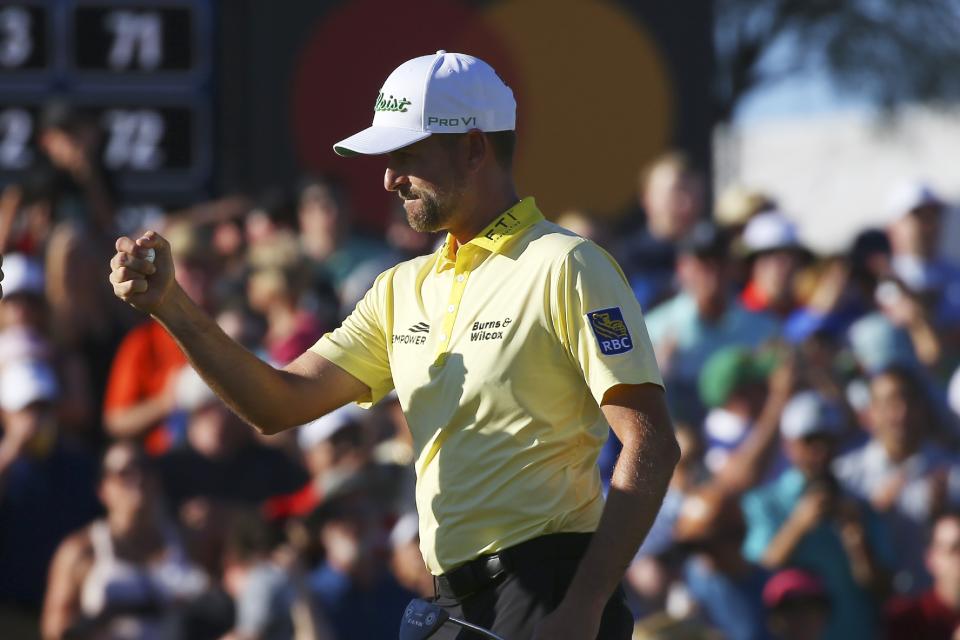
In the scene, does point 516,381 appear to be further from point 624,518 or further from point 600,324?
point 624,518

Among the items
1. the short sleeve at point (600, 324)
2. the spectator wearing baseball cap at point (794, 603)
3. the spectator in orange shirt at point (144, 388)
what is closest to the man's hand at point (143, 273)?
the short sleeve at point (600, 324)

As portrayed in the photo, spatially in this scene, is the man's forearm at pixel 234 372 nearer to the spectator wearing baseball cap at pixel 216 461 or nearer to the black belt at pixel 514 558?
the black belt at pixel 514 558

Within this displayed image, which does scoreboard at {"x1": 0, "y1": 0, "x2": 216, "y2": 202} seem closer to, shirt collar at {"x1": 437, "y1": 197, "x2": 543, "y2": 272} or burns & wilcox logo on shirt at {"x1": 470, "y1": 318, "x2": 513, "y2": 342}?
shirt collar at {"x1": 437, "y1": 197, "x2": 543, "y2": 272}

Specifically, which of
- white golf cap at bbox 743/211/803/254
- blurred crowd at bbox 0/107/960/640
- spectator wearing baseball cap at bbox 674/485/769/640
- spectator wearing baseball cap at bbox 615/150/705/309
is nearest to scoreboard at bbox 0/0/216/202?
blurred crowd at bbox 0/107/960/640

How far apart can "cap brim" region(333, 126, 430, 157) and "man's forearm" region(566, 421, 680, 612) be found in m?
0.90

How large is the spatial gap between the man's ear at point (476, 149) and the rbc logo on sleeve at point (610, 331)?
543 millimetres

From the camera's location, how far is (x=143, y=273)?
4301mm

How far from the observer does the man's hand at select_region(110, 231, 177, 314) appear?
4273 millimetres

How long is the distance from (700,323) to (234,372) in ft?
15.2

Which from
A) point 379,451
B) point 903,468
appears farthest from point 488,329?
point 903,468

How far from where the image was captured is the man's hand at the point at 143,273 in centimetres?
427

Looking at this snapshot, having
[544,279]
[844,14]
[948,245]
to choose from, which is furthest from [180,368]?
[844,14]

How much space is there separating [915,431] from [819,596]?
112 centimetres

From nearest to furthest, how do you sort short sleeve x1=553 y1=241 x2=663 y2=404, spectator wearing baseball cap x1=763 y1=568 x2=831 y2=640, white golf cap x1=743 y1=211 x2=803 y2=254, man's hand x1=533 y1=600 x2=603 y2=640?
man's hand x1=533 y1=600 x2=603 y2=640 → short sleeve x1=553 y1=241 x2=663 y2=404 → spectator wearing baseball cap x1=763 y1=568 x2=831 y2=640 → white golf cap x1=743 y1=211 x2=803 y2=254
